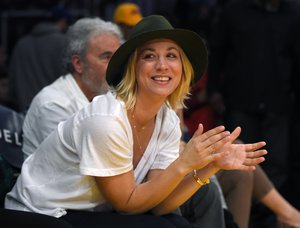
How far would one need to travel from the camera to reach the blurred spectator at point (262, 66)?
21.0ft

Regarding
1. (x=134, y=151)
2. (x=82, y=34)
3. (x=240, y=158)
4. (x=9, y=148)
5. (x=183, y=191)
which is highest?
(x=82, y=34)

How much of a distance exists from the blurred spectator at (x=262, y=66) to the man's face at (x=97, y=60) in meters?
2.06

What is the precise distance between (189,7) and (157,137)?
5.25m

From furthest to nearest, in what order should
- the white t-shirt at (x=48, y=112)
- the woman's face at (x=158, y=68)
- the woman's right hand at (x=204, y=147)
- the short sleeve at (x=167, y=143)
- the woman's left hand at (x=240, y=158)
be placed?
the white t-shirt at (x=48, y=112) → the short sleeve at (x=167, y=143) → the woman's face at (x=158, y=68) → the woman's left hand at (x=240, y=158) → the woman's right hand at (x=204, y=147)

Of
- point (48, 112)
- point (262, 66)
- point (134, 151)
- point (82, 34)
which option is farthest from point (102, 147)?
point (262, 66)

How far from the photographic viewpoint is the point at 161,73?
366cm

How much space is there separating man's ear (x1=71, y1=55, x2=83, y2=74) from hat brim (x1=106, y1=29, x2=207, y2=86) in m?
0.78

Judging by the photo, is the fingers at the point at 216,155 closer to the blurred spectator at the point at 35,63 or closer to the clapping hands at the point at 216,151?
the clapping hands at the point at 216,151

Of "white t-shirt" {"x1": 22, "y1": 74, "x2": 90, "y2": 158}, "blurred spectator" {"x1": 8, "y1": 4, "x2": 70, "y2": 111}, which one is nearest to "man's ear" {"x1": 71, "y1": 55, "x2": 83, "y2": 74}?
"white t-shirt" {"x1": 22, "y1": 74, "x2": 90, "y2": 158}

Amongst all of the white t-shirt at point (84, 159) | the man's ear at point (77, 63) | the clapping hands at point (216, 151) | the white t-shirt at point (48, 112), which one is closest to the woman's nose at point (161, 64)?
the white t-shirt at point (84, 159)

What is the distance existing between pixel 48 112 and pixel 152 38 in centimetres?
85

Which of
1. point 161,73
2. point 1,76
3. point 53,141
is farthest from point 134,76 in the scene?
point 1,76

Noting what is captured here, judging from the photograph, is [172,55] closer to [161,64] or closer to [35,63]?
[161,64]

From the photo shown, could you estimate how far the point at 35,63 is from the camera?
6.54 metres
